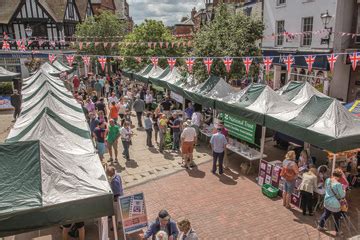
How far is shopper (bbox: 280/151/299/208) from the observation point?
26.1ft

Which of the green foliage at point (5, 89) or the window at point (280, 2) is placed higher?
the window at point (280, 2)

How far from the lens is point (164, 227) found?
5570mm

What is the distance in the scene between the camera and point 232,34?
1485 centimetres

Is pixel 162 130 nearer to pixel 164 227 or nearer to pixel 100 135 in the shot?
pixel 100 135

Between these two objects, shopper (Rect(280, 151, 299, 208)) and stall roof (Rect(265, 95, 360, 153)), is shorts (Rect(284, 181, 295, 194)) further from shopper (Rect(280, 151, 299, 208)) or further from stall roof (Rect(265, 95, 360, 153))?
stall roof (Rect(265, 95, 360, 153))

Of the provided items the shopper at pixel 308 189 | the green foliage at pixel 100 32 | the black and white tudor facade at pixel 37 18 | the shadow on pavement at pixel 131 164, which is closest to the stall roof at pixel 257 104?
the shopper at pixel 308 189

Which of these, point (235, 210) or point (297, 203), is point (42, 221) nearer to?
point (235, 210)

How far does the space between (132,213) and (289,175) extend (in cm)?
413

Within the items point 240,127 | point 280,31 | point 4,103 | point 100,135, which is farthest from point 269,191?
point 4,103

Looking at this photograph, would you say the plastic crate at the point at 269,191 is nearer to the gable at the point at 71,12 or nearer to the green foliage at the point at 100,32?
the green foliage at the point at 100,32

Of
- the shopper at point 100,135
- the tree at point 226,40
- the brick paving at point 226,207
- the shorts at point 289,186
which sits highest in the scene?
the tree at point 226,40

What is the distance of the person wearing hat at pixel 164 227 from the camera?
5461mm

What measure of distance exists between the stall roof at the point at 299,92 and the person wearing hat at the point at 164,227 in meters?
8.58

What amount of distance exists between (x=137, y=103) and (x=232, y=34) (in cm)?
568
